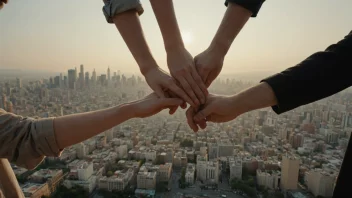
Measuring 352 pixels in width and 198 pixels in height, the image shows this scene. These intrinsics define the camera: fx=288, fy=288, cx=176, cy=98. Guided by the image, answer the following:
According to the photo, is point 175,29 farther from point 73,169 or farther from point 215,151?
point 215,151

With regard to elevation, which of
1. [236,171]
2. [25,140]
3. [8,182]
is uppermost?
[25,140]

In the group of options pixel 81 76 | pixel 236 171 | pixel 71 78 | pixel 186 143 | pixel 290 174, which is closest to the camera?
pixel 290 174

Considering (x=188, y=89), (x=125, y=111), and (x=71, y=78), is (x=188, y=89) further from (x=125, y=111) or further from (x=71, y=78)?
(x=71, y=78)

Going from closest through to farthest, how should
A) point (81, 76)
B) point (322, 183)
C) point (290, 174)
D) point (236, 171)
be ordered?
point (322, 183)
point (290, 174)
point (236, 171)
point (81, 76)

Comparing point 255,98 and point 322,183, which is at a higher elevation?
point 255,98

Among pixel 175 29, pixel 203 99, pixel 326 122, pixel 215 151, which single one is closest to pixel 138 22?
pixel 175 29

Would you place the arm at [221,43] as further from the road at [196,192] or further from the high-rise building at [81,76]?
the high-rise building at [81,76]

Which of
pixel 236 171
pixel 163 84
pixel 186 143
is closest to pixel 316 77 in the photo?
pixel 163 84

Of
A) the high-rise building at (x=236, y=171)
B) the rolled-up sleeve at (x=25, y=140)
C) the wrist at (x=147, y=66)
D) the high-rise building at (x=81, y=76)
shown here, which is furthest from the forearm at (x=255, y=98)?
the high-rise building at (x=81, y=76)

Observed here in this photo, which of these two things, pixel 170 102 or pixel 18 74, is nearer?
pixel 170 102
